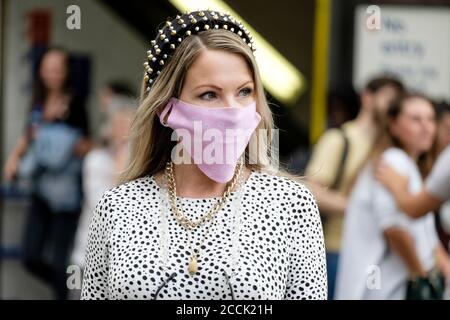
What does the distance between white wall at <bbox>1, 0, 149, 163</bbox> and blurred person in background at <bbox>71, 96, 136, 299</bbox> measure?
7.70ft

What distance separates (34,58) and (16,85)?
1.54ft

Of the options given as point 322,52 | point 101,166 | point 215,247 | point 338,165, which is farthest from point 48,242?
point 215,247

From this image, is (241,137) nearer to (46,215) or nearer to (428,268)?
(428,268)

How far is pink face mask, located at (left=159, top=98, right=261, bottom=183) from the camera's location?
288 cm

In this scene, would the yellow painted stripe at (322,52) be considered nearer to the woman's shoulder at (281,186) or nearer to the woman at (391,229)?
the woman at (391,229)

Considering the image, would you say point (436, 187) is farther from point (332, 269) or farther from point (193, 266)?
point (193, 266)

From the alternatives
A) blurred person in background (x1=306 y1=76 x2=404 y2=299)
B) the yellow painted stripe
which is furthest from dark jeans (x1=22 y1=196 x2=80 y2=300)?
blurred person in background (x1=306 y1=76 x2=404 y2=299)

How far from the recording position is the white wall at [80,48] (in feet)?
32.0

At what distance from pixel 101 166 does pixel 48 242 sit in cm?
104

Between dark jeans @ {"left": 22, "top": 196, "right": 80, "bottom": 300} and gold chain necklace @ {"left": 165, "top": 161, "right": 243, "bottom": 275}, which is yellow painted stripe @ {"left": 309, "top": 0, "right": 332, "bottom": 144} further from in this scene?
gold chain necklace @ {"left": 165, "top": 161, "right": 243, "bottom": 275}

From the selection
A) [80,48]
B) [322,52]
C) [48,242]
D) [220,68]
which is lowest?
[48,242]

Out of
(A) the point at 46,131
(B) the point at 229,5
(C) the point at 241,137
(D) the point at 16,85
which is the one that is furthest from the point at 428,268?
(D) the point at 16,85

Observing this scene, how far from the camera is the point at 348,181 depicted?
623 centimetres

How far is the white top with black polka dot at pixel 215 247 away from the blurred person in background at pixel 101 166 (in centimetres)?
394
